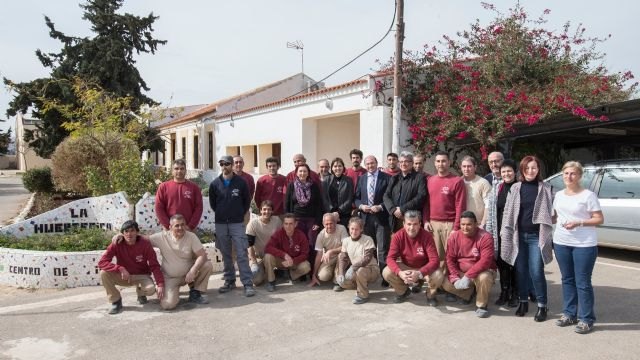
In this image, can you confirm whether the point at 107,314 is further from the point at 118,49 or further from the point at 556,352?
the point at 118,49

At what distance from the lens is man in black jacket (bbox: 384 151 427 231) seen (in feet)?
18.7

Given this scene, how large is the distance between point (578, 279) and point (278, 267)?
3.46 m

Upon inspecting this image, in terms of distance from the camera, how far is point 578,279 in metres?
4.27

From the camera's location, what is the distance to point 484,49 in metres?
11.4

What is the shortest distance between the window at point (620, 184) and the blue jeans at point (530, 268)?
350 centimetres

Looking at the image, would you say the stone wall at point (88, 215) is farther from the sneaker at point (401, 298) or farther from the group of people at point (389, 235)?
the sneaker at point (401, 298)

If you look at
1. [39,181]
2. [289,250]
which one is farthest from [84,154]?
[289,250]

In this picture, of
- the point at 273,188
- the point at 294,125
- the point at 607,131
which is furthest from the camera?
the point at 294,125

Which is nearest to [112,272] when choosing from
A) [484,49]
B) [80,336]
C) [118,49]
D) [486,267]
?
[80,336]

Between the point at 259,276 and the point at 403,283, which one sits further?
the point at 259,276

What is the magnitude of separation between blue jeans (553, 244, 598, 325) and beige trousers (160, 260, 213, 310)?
3710mm

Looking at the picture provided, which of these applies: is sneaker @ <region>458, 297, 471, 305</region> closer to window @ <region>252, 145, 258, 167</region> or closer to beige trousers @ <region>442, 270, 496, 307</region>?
beige trousers @ <region>442, 270, 496, 307</region>

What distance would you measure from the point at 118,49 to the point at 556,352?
21856 mm

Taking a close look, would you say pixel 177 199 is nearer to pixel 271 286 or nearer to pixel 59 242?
pixel 271 286
